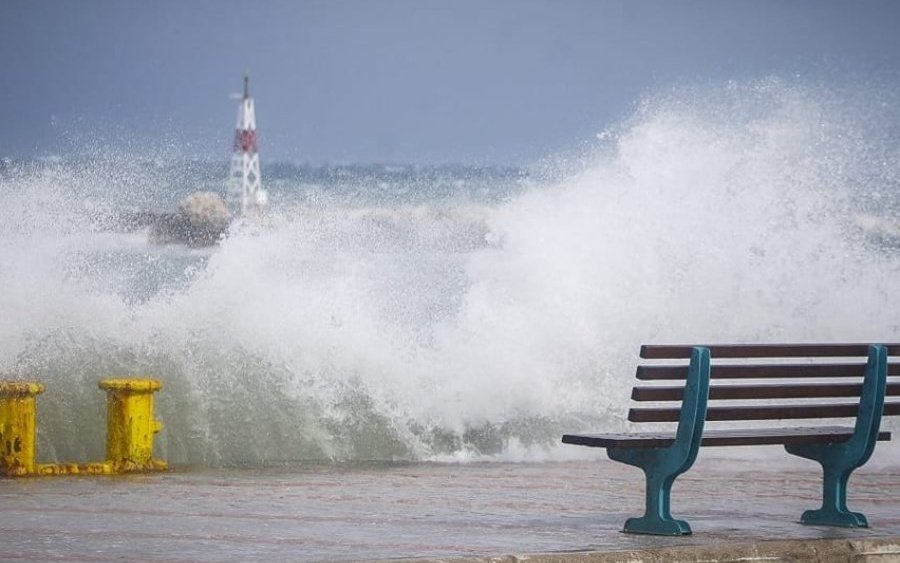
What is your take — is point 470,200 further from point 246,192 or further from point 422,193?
point 246,192

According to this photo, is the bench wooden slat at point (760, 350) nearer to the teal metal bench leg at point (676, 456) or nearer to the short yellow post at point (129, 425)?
the teal metal bench leg at point (676, 456)

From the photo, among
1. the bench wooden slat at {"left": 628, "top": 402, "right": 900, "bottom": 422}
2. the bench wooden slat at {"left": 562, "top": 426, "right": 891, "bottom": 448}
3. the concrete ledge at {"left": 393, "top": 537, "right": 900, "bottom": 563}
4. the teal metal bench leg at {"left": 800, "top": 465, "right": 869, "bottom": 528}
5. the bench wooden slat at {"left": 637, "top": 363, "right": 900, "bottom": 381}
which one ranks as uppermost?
the bench wooden slat at {"left": 637, "top": 363, "right": 900, "bottom": 381}

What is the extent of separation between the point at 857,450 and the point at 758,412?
60 cm

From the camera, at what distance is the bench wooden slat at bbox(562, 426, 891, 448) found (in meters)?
7.08

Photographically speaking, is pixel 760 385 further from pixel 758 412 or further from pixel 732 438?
pixel 732 438

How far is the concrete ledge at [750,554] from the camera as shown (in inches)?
244

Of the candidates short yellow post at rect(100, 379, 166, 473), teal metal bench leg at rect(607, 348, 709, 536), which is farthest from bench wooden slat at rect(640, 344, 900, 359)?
short yellow post at rect(100, 379, 166, 473)

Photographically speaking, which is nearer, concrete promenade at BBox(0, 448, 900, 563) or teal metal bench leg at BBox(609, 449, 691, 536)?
concrete promenade at BBox(0, 448, 900, 563)

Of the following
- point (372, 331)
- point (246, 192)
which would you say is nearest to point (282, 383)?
point (372, 331)

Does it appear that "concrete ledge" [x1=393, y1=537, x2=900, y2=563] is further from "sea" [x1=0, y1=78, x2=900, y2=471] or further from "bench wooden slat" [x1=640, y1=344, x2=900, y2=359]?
"sea" [x1=0, y1=78, x2=900, y2=471]

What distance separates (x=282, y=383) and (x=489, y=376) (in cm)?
206

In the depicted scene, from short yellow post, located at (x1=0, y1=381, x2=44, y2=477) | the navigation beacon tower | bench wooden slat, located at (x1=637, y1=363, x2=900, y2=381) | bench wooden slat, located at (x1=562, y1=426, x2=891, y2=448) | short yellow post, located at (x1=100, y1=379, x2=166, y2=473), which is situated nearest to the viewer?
bench wooden slat, located at (x1=562, y1=426, x2=891, y2=448)

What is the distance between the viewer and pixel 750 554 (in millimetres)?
6621

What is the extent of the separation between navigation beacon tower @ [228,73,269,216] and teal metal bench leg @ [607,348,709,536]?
4516 cm
